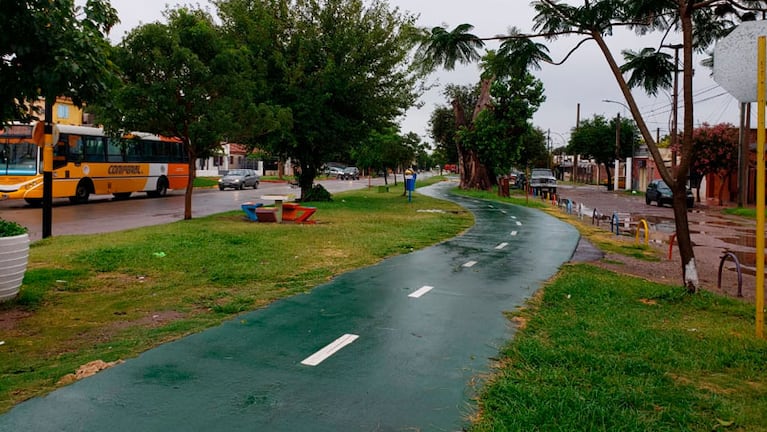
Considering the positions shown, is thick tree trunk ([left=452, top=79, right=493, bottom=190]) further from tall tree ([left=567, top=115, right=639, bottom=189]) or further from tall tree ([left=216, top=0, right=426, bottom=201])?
tall tree ([left=567, top=115, right=639, bottom=189])

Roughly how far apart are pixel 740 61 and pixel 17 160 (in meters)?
24.6

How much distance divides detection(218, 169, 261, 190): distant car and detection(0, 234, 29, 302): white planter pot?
35608 mm

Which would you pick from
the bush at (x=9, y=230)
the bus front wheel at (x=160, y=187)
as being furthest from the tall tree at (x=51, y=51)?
the bus front wheel at (x=160, y=187)

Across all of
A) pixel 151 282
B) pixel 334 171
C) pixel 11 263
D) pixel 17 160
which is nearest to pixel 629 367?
pixel 151 282

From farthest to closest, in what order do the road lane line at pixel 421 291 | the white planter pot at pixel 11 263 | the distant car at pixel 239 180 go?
the distant car at pixel 239 180, the road lane line at pixel 421 291, the white planter pot at pixel 11 263

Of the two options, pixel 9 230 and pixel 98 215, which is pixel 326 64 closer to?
pixel 98 215

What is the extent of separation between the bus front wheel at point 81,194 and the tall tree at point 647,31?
23.0 m

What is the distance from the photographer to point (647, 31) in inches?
302

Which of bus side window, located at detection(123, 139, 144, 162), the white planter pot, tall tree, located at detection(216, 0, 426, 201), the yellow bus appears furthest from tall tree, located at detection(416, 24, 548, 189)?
bus side window, located at detection(123, 139, 144, 162)

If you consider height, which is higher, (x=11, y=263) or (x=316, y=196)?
(x=316, y=196)

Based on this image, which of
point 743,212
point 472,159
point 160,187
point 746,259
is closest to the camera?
point 746,259

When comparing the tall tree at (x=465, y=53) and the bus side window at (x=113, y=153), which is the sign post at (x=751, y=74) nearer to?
the tall tree at (x=465, y=53)

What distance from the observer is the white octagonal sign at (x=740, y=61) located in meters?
5.74

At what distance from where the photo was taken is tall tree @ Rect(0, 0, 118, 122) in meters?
5.87
